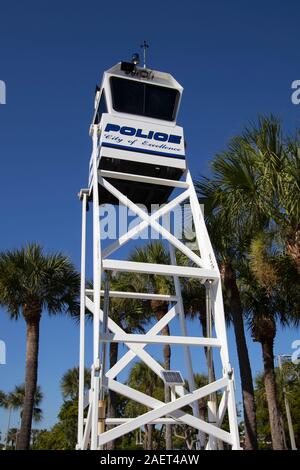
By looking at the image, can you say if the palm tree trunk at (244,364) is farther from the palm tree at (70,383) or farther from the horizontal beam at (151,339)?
the palm tree at (70,383)

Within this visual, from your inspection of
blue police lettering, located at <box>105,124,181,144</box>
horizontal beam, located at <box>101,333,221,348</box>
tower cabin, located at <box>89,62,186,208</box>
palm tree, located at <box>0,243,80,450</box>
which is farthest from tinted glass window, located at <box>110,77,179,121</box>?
palm tree, located at <box>0,243,80,450</box>

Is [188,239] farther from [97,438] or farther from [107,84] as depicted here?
[97,438]

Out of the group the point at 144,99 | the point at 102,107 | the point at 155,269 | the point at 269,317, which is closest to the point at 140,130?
the point at 144,99

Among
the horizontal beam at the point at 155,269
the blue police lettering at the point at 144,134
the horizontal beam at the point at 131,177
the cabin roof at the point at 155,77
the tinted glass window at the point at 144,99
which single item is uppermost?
the cabin roof at the point at 155,77

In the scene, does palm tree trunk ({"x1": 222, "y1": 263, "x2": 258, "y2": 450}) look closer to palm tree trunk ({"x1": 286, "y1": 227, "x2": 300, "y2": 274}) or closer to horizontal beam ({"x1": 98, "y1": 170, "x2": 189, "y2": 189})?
palm tree trunk ({"x1": 286, "y1": 227, "x2": 300, "y2": 274})

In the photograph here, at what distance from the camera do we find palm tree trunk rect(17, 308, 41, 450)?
56.1 ft

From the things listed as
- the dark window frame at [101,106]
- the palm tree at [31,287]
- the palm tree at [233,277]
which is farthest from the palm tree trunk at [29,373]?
the dark window frame at [101,106]

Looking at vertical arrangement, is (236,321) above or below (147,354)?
above

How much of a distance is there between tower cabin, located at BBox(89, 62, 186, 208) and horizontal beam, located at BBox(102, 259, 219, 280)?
2.47 m

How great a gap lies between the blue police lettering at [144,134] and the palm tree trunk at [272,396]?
11238 millimetres

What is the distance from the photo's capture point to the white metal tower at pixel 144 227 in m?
7.81

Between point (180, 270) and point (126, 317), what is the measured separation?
14175 mm
